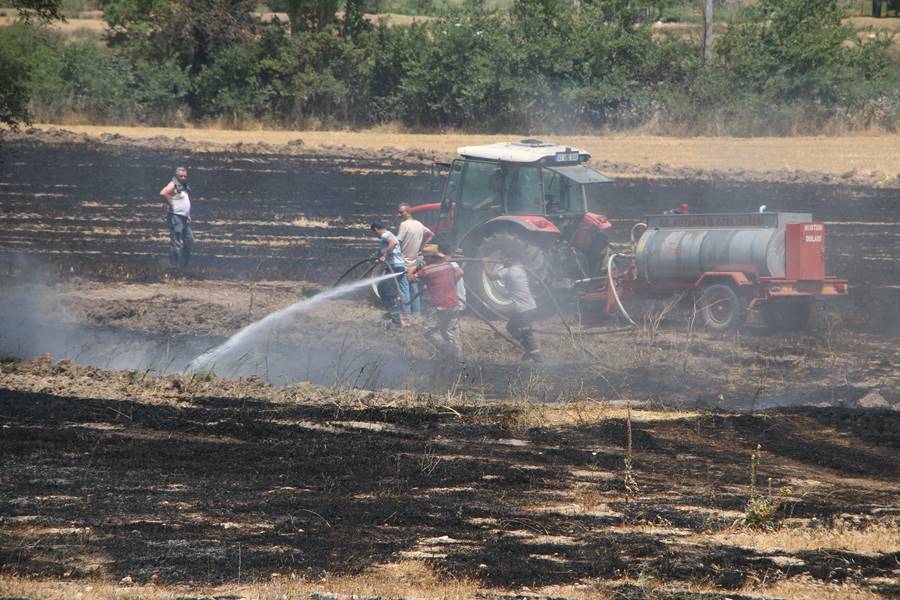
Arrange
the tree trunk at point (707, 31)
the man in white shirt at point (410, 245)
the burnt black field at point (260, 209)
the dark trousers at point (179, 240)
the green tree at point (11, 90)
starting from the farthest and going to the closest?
1. the tree trunk at point (707, 31)
2. the green tree at point (11, 90)
3. the burnt black field at point (260, 209)
4. the dark trousers at point (179, 240)
5. the man in white shirt at point (410, 245)

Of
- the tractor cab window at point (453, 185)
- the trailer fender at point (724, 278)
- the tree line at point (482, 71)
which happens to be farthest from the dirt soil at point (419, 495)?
the tree line at point (482, 71)

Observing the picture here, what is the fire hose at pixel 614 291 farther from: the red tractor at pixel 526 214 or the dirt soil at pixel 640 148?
the dirt soil at pixel 640 148

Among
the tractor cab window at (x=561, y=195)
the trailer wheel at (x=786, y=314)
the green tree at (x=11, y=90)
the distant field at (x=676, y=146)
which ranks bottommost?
the trailer wheel at (x=786, y=314)

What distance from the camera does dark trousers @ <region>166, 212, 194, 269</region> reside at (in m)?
18.9

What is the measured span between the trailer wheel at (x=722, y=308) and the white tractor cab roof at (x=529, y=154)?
2.57 m

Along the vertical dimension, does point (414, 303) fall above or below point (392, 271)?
below

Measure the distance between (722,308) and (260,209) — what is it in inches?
547

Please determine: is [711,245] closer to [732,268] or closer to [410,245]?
[732,268]

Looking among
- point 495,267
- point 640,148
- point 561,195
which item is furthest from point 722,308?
point 640,148

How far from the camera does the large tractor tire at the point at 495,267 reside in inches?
635

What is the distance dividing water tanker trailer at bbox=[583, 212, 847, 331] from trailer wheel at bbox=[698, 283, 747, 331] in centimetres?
1

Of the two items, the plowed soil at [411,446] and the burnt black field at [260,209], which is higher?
the burnt black field at [260,209]

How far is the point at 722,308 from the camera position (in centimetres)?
1574

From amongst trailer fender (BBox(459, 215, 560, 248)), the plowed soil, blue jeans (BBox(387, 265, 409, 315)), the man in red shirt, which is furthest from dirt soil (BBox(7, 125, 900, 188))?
the man in red shirt
